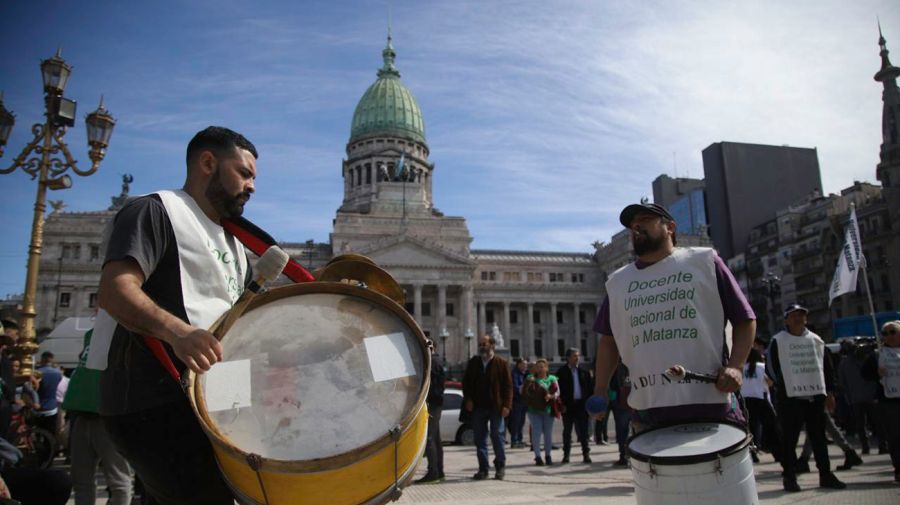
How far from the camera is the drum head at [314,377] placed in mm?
2117

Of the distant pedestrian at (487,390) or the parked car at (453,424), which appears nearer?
the distant pedestrian at (487,390)

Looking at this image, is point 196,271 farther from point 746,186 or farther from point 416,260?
point 746,186

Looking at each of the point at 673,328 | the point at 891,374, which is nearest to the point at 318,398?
the point at 673,328

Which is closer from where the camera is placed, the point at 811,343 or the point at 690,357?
the point at 690,357

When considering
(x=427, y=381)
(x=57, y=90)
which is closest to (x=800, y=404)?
(x=427, y=381)

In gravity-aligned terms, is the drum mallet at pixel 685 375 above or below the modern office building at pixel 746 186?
below

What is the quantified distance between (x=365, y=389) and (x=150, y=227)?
1088mm

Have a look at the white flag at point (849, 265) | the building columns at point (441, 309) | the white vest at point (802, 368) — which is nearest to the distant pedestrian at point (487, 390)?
the white vest at point (802, 368)

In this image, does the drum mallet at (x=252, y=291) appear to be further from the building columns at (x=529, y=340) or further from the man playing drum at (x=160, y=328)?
the building columns at (x=529, y=340)

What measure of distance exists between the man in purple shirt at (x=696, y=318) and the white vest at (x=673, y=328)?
0.01m

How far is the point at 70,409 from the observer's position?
18.9ft

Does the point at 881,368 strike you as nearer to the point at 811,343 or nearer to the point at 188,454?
the point at 811,343

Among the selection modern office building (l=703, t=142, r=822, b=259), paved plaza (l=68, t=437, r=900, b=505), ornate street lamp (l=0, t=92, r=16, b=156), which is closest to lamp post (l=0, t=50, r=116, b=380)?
ornate street lamp (l=0, t=92, r=16, b=156)

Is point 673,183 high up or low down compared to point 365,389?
up
